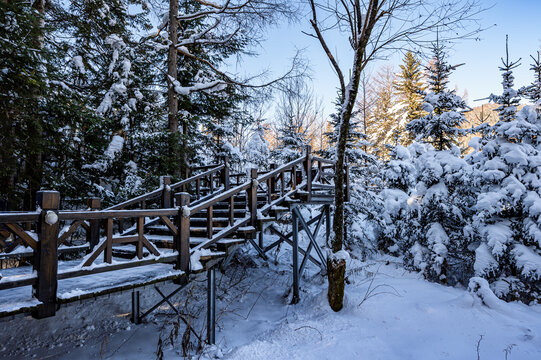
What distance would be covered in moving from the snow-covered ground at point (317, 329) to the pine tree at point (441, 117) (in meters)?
5.46

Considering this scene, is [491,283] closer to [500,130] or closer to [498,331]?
[498,331]

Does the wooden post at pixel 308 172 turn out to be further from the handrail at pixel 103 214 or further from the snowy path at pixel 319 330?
the handrail at pixel 103 214

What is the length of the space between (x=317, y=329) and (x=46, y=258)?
178 inches

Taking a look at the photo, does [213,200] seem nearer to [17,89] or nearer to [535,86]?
[17,89]

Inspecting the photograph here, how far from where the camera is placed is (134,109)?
8344mm

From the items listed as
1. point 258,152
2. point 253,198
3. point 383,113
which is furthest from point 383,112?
point 253,198

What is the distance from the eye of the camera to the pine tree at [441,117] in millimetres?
9625

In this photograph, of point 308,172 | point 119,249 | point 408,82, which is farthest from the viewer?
point 408,82

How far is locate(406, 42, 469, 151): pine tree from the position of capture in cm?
962

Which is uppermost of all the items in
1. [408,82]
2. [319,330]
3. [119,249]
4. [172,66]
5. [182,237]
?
[408,82]

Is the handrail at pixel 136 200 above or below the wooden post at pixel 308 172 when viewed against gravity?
below

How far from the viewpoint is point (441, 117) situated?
961 centimetres

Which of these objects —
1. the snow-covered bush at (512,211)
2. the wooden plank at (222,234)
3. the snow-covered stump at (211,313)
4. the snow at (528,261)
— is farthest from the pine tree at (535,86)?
the snow-covered stump at (211,313)

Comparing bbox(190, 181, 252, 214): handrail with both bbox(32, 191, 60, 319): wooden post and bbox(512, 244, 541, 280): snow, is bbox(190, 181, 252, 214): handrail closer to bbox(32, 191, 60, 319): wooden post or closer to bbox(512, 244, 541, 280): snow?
bbox(32, 191, 60, 319): wooden post
